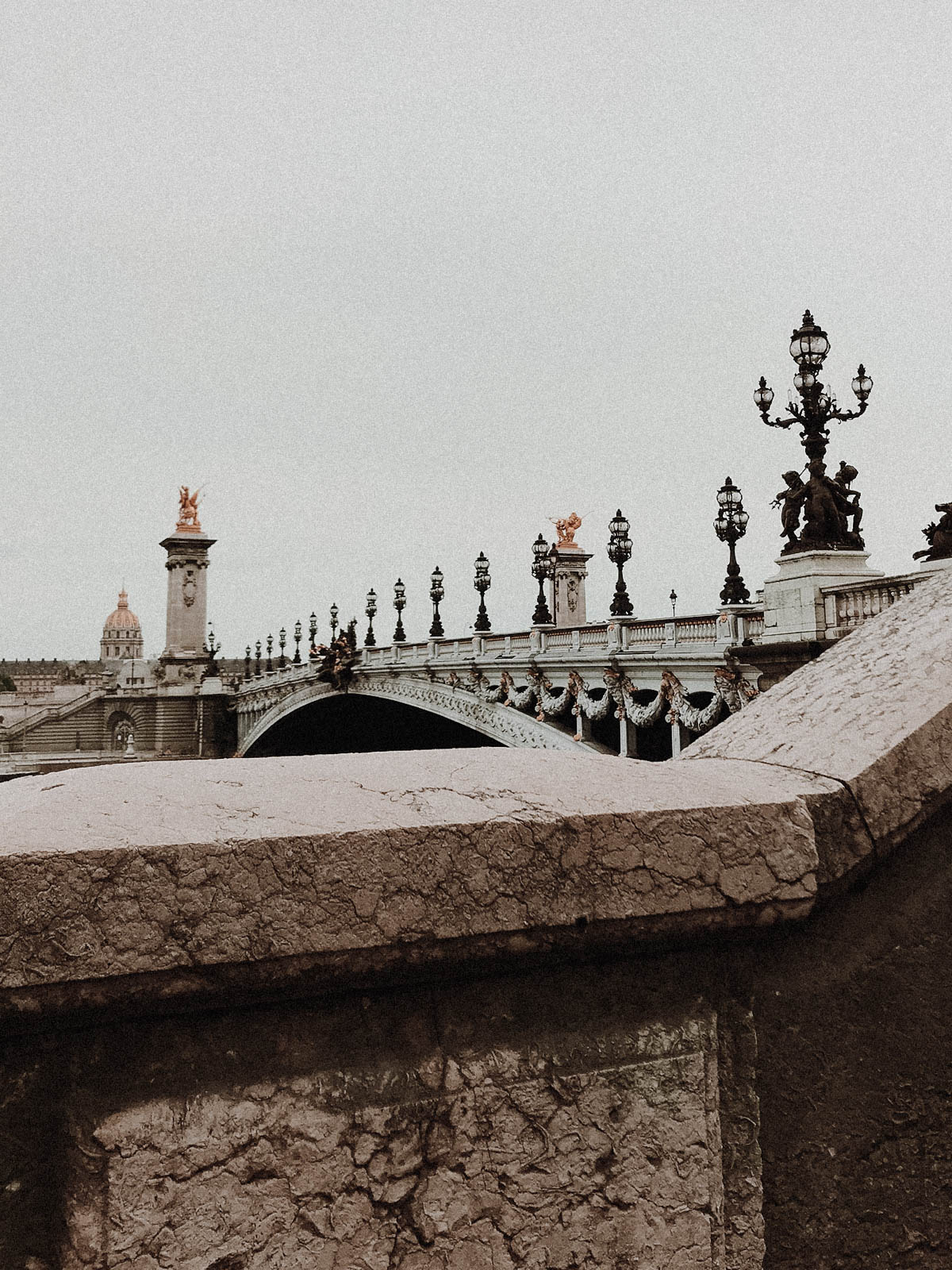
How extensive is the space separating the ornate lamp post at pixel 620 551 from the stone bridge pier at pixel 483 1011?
24483mm

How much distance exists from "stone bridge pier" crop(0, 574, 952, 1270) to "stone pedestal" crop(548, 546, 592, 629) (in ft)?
197

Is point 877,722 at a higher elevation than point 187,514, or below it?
below

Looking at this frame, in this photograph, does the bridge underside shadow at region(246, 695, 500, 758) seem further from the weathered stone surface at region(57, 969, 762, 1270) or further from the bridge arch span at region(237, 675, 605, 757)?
the weathered stone surface at region(57, 969, 762, 1270)

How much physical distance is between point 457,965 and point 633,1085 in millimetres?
347

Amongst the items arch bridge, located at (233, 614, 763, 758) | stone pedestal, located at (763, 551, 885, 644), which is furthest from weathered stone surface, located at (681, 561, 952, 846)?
stone pedestal, located at (763, 551, 885, 644)

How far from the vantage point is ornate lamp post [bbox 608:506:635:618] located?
26109mm

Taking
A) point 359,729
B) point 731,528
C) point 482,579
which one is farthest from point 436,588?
point 731,528

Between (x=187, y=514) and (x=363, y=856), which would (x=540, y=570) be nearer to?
(x=363, y=856)

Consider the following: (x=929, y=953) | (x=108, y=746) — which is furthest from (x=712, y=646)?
(x=108, y=746)

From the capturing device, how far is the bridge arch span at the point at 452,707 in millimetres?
28055

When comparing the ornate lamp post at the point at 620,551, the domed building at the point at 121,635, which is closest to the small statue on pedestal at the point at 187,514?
the ornate lamp post at the point at 620,551

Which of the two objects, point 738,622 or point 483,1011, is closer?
point 483,1011

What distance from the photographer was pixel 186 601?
85.1m

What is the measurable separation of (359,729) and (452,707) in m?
21.9
